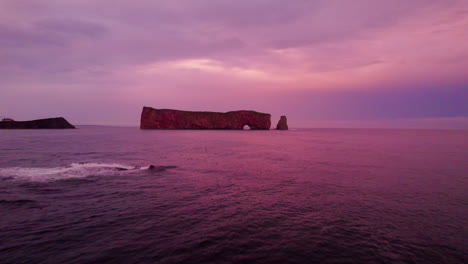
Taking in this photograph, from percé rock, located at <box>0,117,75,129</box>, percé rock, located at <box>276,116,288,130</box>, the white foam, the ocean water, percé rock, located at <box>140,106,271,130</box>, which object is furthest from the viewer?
percé rock, located at <box>276,116,288,130</box>

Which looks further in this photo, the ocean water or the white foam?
the white foam

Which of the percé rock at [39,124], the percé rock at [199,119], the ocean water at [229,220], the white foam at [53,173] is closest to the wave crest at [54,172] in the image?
the white foam at [53,173]

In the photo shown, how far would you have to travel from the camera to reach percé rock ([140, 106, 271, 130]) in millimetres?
148625

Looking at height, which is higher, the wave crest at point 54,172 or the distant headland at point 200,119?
the distant headland at point 200,119

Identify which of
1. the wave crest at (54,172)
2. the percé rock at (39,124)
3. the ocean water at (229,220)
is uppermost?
the percé rock at (39,124)

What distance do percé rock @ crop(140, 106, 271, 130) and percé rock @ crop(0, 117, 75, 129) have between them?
57235 millimetres

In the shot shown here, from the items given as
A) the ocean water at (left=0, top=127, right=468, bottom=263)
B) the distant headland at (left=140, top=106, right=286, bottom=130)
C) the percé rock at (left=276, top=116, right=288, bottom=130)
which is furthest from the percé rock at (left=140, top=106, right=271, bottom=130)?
the ocean water at (left=0, top=127, right=468, bottom=263)

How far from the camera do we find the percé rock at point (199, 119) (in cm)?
14862

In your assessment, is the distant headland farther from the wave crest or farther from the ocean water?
the ocean water

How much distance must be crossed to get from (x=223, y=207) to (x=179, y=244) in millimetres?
3975

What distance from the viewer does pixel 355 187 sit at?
612 inches

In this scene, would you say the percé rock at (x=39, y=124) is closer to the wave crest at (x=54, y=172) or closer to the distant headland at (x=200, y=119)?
the distant headland at (x=200, y=119)

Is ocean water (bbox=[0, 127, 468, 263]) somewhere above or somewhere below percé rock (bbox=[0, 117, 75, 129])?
below

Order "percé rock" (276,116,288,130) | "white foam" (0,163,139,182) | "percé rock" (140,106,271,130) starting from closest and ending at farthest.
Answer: "white foam" (0,163,139,182) → "percé rock" (140,106,271,130) → "percé rock" (276,116,288,130)
